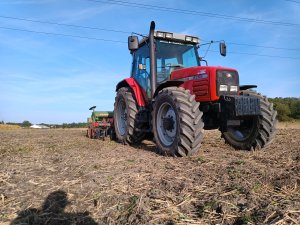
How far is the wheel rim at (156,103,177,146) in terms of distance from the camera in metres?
6.50

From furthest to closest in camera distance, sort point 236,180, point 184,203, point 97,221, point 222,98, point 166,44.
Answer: point 166,44 < point 222,98 < point 236,180 < point 184,203 < point 97,221

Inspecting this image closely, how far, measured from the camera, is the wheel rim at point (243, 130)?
6.87m

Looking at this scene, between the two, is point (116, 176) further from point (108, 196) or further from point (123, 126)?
point (123, 126)

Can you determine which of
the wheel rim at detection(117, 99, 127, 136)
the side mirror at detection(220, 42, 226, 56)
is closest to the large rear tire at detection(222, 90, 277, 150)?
the side mirror at detection(220, 42, 226, 56)

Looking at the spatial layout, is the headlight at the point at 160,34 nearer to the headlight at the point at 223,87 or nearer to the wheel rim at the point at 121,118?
the headlight at the point at 223,87

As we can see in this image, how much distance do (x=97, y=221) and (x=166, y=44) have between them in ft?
18.6

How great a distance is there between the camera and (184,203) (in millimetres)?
3174

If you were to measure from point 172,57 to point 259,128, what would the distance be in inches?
105

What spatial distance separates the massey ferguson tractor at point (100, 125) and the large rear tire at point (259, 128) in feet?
14.7

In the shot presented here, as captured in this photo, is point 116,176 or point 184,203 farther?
point 116,176

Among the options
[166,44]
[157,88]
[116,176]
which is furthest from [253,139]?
[116,176]

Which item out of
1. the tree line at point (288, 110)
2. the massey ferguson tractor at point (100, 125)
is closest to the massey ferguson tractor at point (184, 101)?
the massey ferguson tractor at point (100, 125)

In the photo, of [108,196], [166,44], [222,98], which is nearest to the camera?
[108,196]

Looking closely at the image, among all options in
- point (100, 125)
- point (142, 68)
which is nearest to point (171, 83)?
point (142, 68)
